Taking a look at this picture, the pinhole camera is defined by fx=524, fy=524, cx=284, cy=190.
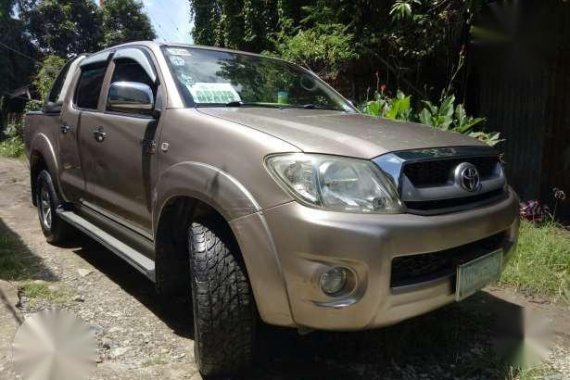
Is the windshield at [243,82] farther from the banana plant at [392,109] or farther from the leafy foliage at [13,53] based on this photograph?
the leafy foliage at [13,53]

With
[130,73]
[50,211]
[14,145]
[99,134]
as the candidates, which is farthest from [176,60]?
[14,145]

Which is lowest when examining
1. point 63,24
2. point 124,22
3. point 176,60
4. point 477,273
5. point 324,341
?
point 324,341

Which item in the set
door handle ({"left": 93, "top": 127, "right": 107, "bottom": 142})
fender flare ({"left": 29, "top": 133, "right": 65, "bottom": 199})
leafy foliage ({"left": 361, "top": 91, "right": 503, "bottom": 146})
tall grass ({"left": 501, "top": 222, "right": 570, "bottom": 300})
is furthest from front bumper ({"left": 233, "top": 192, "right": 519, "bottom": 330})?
leafy foliage ({"left": 361, "top": 91, "right": 503, "bottom": 146})

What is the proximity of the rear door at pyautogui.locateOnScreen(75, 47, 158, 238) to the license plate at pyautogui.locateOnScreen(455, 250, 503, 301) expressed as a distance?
1.73 metres

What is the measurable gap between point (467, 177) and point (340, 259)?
808 millimetres

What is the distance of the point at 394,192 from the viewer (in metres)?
2.18

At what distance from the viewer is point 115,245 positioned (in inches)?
136

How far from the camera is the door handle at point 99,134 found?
356cm

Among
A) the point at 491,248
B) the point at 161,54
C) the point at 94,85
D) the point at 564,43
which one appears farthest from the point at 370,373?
the point at 564,43

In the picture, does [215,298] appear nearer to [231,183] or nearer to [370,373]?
[231,183]

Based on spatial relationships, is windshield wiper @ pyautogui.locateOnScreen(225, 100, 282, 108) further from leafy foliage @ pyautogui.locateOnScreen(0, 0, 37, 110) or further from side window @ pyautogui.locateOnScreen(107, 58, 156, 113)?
leafy foliage @ pyautogui.locateOnScreen(0, 0, 37, 110)

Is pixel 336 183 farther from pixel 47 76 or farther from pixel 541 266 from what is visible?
pixel 47 76

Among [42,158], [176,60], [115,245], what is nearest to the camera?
[176,60]

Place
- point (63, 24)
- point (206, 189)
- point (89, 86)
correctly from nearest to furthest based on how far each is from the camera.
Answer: point (206, 189), point (89, 86), point (63, 24)
